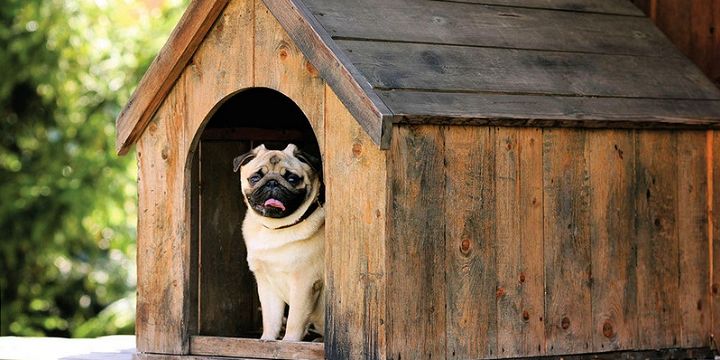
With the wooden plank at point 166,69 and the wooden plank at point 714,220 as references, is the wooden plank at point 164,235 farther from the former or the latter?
the wooden plank at point 714,220

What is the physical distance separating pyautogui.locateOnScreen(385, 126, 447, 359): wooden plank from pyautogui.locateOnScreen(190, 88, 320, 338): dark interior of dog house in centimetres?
135

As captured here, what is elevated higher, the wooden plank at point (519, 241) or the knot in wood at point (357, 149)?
the knot in wood at point (357, 149)

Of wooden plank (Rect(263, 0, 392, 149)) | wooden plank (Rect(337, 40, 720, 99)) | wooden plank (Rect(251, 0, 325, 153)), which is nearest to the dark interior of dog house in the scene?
wooden plank (Rect(251, 0, 325, 153))

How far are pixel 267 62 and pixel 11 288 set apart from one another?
8.37 metres

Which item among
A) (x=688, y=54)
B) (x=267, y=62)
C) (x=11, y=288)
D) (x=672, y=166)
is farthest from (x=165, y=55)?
(x=11, y=288)

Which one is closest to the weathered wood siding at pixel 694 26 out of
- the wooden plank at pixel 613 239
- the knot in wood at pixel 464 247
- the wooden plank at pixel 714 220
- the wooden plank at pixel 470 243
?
the wooden plank at pixel 714 220

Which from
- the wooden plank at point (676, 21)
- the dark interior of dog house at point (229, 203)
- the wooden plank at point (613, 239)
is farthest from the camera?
the wooden plank at point (676, 21)

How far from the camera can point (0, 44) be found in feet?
42.2

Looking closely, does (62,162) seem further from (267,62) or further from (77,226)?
(267,62)

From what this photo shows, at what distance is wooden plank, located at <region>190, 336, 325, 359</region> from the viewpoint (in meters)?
5.62

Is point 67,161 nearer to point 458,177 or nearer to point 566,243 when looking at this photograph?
point 566,243

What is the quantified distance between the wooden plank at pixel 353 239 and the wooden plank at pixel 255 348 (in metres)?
0.15

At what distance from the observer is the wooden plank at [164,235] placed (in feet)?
19.9

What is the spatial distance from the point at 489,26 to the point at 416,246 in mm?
1197
